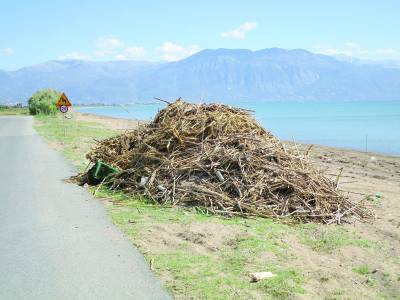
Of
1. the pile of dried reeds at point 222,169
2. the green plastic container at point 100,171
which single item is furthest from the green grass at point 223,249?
the green plastic container at point 100,171

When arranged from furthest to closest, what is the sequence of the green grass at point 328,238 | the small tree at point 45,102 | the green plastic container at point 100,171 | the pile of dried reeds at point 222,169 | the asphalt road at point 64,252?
the small tree at point 45,102
the green plastic container at point 100,171
the pile of dried reeds at point 222,169
the green grass at point 328,238
the asphalt road at point 64,252

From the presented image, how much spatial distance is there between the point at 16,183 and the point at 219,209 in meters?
5.89

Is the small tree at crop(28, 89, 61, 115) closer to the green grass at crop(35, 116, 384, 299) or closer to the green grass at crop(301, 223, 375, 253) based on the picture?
the green grass at crop(35, 116, 384, 299)

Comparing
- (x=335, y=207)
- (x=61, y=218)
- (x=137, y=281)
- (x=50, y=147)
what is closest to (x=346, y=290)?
(x=137, y=281)

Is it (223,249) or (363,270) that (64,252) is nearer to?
(223,249)

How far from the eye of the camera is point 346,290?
18.2ft

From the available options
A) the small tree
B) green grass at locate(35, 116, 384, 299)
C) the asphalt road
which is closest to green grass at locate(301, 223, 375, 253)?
green grass at locate(35, 116, 384, 299)

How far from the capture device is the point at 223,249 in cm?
704

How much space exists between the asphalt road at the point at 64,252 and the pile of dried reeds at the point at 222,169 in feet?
4.64

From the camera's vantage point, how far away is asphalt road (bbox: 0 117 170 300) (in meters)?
5.43

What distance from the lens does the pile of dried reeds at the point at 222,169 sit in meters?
9.44

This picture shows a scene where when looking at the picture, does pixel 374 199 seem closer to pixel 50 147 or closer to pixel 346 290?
pixel 346 290

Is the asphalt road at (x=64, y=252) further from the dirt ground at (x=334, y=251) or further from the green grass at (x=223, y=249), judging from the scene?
the dirt ground at (x=334, y=251)

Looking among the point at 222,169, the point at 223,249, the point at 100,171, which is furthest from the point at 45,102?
the point at 223,249
